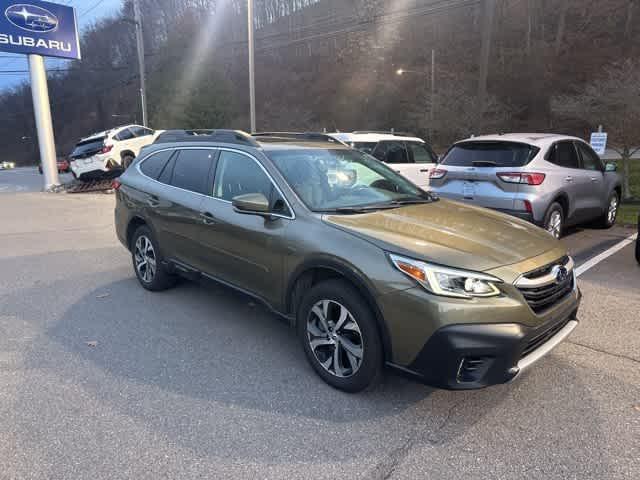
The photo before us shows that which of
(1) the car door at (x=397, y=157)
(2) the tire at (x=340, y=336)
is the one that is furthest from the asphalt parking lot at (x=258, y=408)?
(1) the car door at (x=397, y=157)

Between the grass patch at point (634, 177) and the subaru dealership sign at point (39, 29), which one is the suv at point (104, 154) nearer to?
the subaru dealership sign at point (39, 29)

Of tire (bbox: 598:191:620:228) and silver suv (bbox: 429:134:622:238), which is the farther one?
tire (bbox: 598:191:620:228)

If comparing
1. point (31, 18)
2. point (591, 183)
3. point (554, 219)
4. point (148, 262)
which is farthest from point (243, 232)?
point (31, 18)

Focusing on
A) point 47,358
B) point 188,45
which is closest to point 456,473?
point 47,358

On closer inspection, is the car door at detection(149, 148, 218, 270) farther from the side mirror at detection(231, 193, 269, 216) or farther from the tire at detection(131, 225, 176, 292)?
the side mirror at detection(231, 193, 269, 216)

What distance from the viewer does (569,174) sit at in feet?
22.6

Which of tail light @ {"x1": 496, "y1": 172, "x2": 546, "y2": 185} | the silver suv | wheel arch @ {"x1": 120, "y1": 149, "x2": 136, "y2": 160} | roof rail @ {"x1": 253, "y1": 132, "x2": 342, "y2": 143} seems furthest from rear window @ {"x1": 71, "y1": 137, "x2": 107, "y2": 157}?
tail light @ {"x1": 496, "y1": 172, "x2": 546, "y2": 185}

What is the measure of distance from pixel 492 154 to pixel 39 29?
60.3 ft

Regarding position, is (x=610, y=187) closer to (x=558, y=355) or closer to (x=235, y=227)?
(x=558, y=355)

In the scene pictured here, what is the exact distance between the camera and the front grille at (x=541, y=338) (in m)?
2.71

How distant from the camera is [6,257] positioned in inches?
277

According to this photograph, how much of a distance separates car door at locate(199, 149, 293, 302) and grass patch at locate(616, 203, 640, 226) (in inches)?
315

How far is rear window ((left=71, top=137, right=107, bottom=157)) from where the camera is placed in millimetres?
17625

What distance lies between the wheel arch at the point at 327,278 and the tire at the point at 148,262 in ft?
6.89
